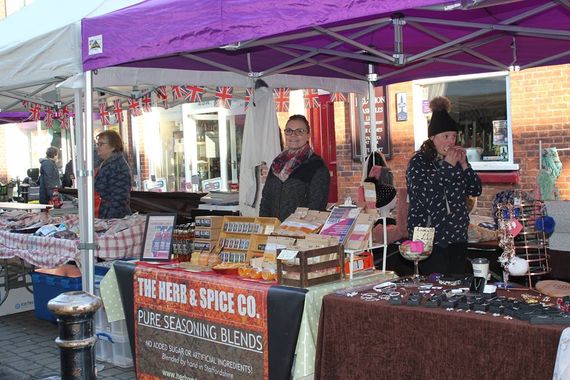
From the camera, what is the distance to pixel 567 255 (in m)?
4.88

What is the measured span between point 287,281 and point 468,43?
9.31ft

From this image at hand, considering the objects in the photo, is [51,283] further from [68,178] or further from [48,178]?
[68,178]

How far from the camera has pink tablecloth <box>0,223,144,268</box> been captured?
550 cm

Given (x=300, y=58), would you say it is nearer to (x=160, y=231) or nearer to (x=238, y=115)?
(x=160, y=231)

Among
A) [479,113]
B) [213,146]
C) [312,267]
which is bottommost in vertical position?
Answer: [312,267]

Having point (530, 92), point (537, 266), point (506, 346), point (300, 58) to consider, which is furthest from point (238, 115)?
point (506, 346)

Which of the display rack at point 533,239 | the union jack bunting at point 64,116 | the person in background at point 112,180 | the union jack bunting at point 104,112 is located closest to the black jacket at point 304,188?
the display rack at point 533,239

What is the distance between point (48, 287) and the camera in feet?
20.6

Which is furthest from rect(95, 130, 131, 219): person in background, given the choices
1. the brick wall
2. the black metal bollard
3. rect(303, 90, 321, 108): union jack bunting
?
the brick wall

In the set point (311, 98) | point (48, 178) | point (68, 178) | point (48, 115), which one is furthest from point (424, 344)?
point (68, 178)

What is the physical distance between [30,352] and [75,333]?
3.71 m

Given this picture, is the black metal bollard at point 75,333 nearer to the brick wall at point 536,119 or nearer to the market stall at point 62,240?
the market stall at point 62,240

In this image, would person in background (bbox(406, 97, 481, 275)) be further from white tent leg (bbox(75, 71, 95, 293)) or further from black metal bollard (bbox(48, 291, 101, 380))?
black metal bollard (bbox(48, 291, 101, 380))

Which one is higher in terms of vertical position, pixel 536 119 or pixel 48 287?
pixel 536 119
